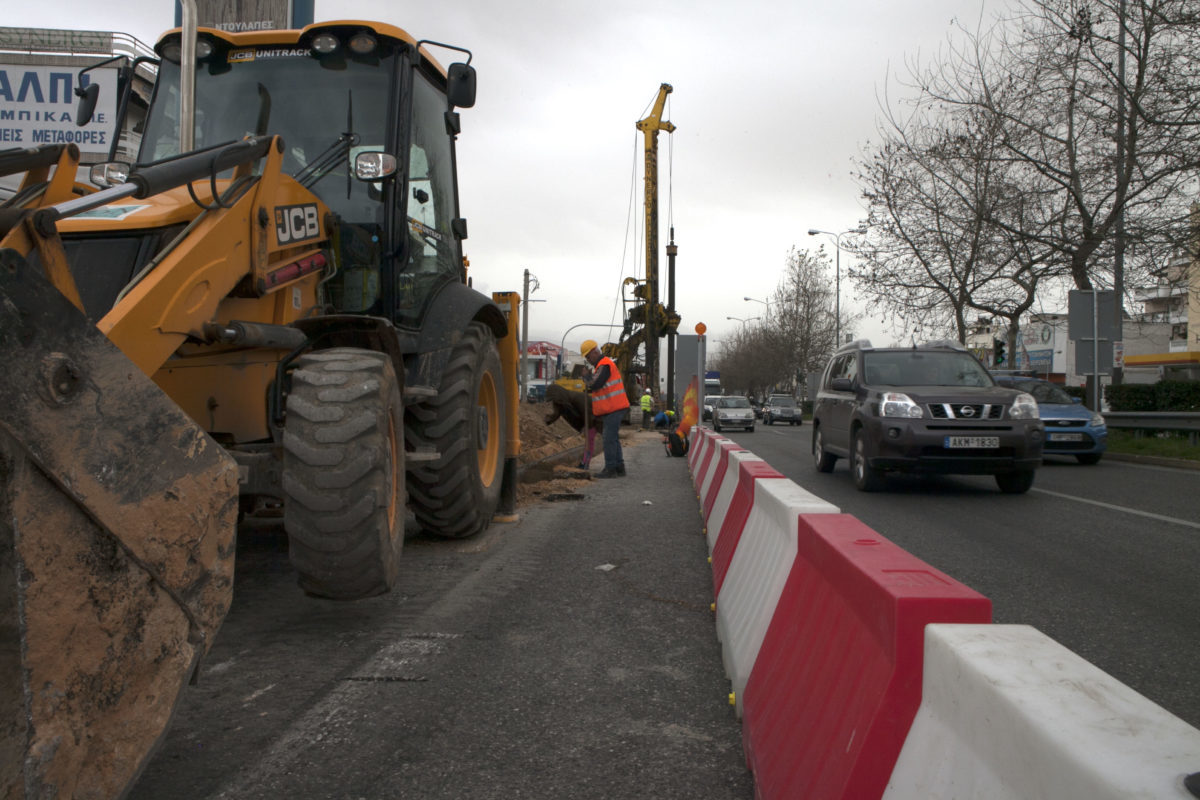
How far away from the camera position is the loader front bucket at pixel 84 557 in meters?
1.85

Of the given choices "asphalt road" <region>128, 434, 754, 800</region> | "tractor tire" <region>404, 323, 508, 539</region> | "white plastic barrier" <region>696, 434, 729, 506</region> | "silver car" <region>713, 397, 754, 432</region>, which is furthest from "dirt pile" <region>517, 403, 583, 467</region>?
"silver car" <region>713, 397, 754, 432</region>

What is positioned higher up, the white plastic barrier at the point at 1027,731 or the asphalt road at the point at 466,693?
the white plastic barrier at the point at 1027,731

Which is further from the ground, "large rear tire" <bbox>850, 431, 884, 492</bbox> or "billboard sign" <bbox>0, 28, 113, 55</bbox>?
"billboard sign" <bbox>0, 28, 113, 55</bbox>

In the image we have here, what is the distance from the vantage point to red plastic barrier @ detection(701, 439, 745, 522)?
6.57m

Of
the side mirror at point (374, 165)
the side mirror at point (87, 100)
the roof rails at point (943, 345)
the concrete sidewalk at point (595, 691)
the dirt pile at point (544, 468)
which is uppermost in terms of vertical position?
the side mirror at point (87, 100)

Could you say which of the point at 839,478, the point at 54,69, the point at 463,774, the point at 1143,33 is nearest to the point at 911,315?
the point at 1143,33

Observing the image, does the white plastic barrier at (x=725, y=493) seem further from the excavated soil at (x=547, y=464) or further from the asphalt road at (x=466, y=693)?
the excavated soil at (x=547, y=464)

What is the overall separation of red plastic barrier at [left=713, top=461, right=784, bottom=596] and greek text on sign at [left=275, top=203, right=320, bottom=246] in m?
2.59

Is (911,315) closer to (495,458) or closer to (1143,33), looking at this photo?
(1143,33)

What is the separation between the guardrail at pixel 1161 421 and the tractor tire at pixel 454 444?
622 inches

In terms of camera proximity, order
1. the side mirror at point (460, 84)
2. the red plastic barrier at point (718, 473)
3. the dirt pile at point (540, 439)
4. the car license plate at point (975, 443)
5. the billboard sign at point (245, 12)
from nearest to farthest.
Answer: the side mirror at point (460, 84), the red plastic barrier at point (718, 473), the car license plate at point (975, 443), the billboard sign at point (245, 12), the dirt pile at point (540, 439)

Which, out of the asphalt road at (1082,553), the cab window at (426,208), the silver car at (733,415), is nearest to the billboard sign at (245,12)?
the cab window at (426,208)

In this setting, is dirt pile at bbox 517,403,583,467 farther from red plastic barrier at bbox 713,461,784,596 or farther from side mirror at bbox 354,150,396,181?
side mirror at bbox 354,150,396,181

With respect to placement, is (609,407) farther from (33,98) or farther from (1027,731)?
(33,98)
